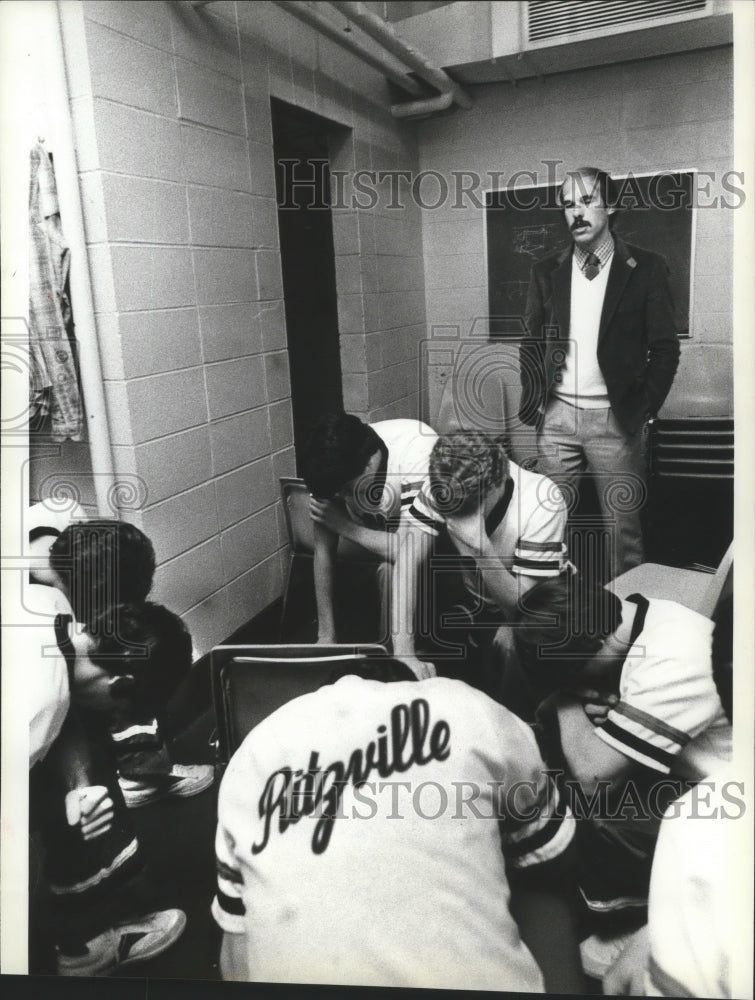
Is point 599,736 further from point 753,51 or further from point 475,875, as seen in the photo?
point 753,51

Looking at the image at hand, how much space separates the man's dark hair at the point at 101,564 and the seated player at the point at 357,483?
1.21 ft

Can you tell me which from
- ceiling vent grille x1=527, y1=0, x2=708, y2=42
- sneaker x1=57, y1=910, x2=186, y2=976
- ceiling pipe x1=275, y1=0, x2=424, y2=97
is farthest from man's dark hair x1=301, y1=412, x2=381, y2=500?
sneaker x1=57, y1=910, x2=186, y2=976

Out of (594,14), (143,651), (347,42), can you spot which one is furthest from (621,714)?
(347,42)

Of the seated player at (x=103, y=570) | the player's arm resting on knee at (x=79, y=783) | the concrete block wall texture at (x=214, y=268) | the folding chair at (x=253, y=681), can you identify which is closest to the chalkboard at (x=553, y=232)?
the concrete block wall texture at (x=214, y=268)

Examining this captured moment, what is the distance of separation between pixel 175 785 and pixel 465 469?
909mm

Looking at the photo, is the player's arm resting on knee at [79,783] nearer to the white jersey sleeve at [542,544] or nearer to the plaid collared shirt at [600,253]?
the white jersey sleeve at [542,544]

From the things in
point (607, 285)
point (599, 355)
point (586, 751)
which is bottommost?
point (586, 751)

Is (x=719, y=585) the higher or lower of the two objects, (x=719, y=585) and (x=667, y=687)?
the higher

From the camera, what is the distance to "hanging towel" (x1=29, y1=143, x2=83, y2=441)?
1636mm

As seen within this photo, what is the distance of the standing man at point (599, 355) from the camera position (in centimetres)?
158

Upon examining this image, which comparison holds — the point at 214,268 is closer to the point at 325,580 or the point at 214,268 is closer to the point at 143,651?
the point at 325,580

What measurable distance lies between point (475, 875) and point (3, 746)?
1.05m

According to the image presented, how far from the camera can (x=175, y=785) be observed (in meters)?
1.72

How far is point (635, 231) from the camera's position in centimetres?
156
